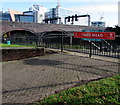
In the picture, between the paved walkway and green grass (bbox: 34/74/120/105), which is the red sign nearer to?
the paved walkway

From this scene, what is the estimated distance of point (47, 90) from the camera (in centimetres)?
397

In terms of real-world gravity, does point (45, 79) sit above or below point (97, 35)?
below

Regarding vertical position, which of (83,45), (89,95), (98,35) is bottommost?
(89,95)

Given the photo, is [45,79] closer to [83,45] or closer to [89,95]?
[89,95]

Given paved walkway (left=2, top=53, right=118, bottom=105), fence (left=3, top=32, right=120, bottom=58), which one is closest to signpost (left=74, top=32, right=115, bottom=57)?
fence (left=3, top=32, right=120, bottom=58)

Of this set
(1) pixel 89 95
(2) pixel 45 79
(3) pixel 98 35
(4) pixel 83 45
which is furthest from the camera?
(4) pixel 83 45

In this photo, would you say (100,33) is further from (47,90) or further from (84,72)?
(47,90)

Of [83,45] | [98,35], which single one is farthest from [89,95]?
[83,45]

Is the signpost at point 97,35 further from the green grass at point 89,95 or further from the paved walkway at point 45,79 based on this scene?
the green grass at point 89,95

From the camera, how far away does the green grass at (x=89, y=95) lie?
3.25 metres

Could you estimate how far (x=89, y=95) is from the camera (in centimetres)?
354

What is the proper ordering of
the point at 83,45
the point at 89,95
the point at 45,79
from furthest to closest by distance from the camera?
the point at 83,45
the point at 45,79
the point at 89,95

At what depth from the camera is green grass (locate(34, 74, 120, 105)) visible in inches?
128

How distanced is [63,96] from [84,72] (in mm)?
1969
